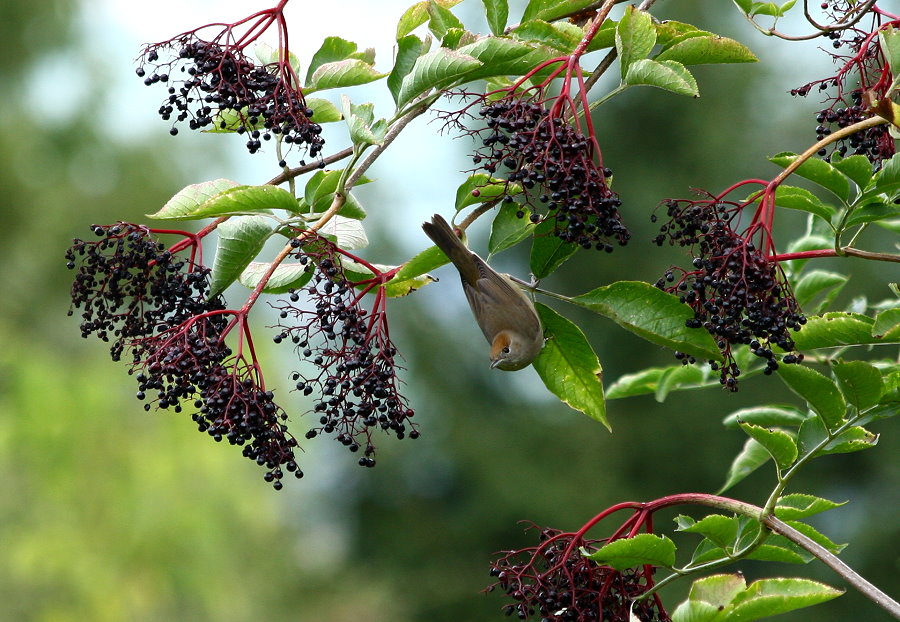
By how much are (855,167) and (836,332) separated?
243 mm

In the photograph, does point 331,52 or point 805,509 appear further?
point 331,52

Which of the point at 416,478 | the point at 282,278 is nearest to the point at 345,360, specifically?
the point at 282,278

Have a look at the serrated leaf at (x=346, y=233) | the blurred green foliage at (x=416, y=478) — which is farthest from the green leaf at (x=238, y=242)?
the blurred green foliage at (x=416, y=478)

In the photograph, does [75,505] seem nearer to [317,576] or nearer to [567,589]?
[317,576]

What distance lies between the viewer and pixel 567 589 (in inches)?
53.4

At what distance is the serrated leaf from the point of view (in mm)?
1541

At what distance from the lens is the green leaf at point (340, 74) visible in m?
1.58

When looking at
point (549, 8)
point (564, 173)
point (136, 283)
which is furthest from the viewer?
point (549, 8)

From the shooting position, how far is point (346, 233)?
1567mm

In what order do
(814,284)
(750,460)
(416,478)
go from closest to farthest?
1. (750,460)
2. (814,284)
3. (416,478)

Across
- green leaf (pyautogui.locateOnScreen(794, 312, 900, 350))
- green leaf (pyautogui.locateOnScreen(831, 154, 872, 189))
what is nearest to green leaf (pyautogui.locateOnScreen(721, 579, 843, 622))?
green leaf (pyautogui.locateOnScreen(794, 312, 900, 350))

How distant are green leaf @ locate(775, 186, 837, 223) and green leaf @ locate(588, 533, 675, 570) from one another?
0.58m

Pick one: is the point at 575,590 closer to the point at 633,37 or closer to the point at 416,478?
the point at 633,37

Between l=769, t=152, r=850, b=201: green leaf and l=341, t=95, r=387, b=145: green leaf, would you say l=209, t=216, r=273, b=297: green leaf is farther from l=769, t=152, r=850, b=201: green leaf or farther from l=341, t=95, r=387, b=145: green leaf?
l=769, t=152, r=850, b=201: green leaf
